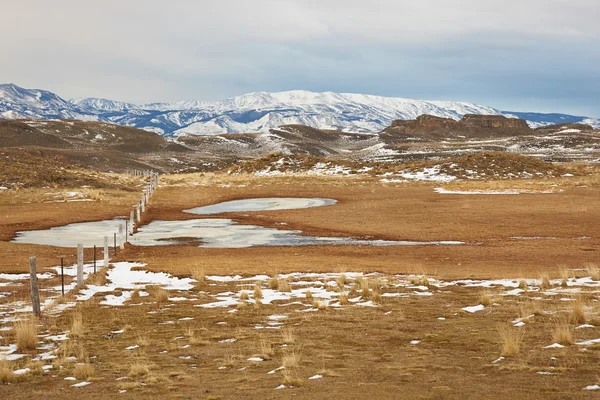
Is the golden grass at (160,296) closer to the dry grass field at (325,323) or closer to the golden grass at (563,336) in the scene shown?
the dry grass field at (325,323)

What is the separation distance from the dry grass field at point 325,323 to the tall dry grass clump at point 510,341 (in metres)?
0.03

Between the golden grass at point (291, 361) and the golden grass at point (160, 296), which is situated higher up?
the golden grass at point (291, 361)

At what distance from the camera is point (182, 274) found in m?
20.4

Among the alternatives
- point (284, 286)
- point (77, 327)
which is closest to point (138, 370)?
point (77, 327)

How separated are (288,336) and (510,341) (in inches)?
152

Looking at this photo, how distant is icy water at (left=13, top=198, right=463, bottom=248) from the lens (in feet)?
95.9

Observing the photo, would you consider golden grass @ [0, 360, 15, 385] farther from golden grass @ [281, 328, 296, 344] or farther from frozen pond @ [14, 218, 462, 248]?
frozen pond @ [14, 218, 462, 248]

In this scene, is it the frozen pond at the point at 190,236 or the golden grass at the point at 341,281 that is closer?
the golden grass at the point at 341,281

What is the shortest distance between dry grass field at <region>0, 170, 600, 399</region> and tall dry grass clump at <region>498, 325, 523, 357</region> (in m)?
0.03

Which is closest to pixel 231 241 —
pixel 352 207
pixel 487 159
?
pixel 352 207

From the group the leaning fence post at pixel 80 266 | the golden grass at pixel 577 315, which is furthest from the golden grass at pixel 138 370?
the leaning fence post at pixel 80 266

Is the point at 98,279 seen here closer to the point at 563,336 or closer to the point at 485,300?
the point at 485,300

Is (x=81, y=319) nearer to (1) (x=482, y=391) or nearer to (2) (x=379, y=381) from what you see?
(2) (x=379, y=381)

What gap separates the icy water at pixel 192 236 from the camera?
2922 centimetres
